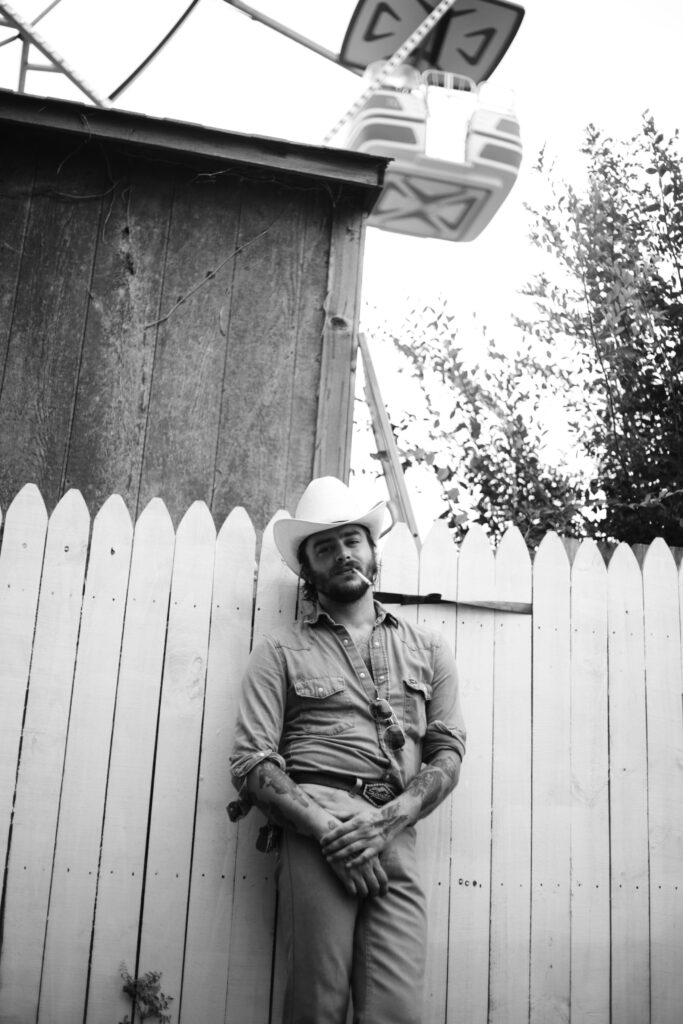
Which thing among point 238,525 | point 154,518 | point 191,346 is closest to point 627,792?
point 238,525

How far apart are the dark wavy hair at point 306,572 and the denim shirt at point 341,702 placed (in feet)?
0.60

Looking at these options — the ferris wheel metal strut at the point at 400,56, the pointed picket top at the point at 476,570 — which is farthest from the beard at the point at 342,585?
the ferris wheel metal strut at the point at 400,56

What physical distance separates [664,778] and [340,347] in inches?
109

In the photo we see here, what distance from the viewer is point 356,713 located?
298 cm

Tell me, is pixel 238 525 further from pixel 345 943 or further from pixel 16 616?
pixel 345 943

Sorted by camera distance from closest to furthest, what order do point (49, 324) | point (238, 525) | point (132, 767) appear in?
point (132, 767), point (238, 525), point (49, 324)

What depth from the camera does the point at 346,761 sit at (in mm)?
2887

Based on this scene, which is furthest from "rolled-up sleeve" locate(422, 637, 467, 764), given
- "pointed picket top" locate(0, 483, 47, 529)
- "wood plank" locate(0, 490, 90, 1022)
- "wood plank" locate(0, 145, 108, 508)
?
"wood plank" locate(0, 145, 108, 508)

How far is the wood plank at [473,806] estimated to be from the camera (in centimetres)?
322

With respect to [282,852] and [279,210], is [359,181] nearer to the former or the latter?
[279,210]

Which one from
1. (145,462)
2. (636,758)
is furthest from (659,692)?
(145,462)

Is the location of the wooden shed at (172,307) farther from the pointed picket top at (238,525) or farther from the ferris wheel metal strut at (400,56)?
the ferris wheel metal strut at (400,56)

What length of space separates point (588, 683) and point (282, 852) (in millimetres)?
1488

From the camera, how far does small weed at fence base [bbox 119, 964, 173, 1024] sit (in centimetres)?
301
